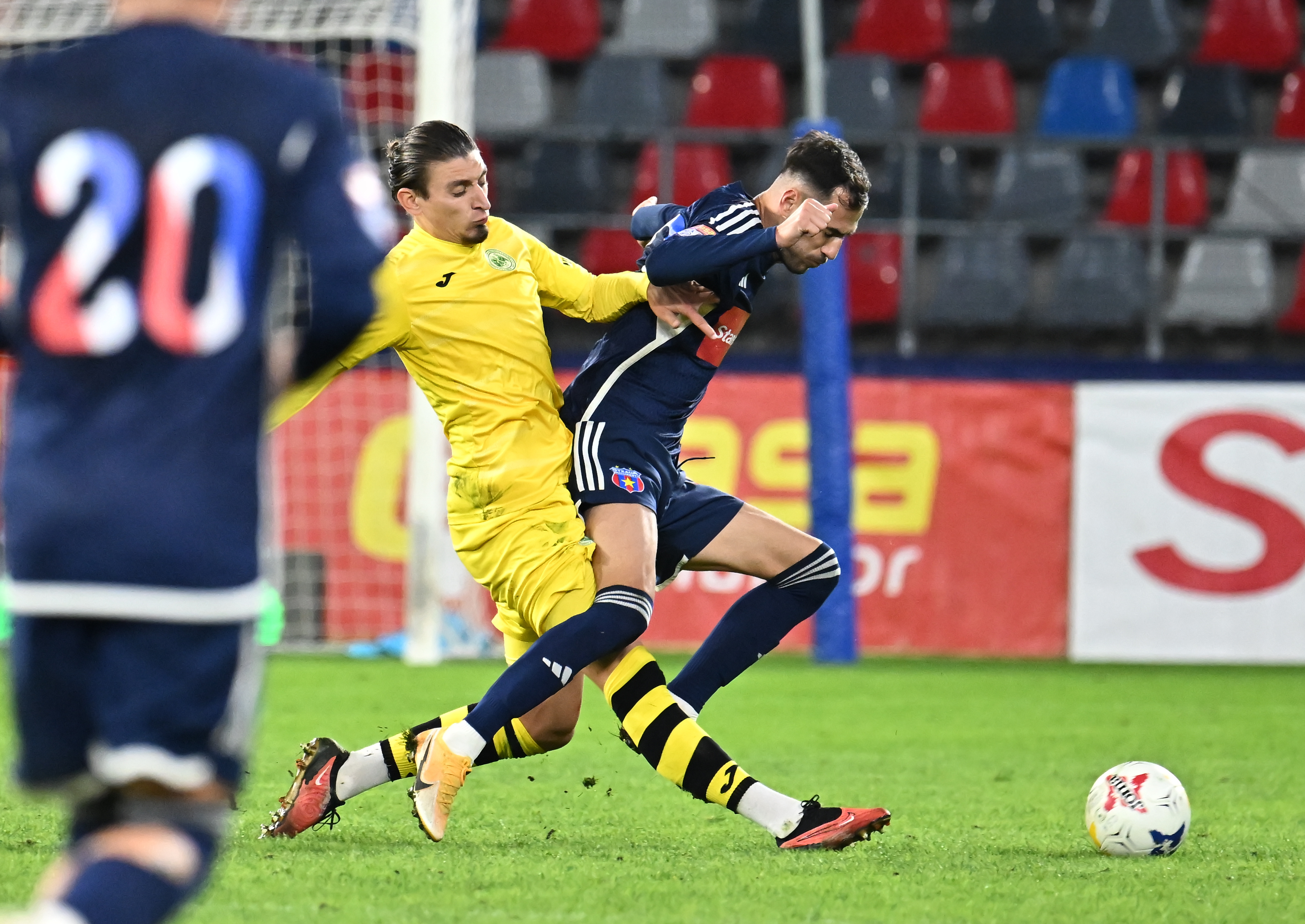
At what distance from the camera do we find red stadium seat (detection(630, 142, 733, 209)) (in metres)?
12.2

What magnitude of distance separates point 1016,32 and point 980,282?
2.40 m

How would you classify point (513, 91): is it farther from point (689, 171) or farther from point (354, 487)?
point (354, 487)

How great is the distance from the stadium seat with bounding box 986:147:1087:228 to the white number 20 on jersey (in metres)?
10.8

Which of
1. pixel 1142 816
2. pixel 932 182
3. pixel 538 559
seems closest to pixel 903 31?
pixel 932 182

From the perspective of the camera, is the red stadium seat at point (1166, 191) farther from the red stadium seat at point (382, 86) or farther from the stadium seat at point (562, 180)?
the red stadium seat at point (382, 86)

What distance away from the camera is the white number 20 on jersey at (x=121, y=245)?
216cm

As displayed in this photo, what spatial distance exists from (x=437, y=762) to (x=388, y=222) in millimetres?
1981

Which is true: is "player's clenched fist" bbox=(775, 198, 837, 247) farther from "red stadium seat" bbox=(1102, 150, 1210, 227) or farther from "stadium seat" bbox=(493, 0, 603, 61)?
"stadium seat" bbox=(493, 0, 603, 61)

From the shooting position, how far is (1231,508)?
33.2 ft

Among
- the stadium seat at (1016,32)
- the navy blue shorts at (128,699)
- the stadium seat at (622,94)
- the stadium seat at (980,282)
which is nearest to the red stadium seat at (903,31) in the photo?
the stadium seat at (1016,32)

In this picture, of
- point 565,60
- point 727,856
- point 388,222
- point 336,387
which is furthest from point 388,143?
point 565,60

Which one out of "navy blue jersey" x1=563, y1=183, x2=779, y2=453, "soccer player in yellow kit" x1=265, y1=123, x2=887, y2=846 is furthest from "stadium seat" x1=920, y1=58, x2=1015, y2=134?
"soccer player in yellow kit" x1=265, y1=123, x2=887, y2=846

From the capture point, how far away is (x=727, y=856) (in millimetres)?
4176

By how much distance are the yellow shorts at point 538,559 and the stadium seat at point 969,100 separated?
905 centimetres
